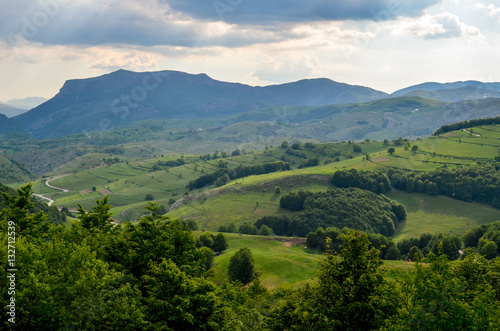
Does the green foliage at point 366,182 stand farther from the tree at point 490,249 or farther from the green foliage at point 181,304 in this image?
the green foliage at point 181,304

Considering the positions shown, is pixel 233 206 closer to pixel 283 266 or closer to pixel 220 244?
pixel 220 244

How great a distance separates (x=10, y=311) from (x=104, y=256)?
1339 centimetres

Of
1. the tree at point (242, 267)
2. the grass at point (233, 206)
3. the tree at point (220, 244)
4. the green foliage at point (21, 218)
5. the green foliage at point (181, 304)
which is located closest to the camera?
the green foliage at point (181, 304)

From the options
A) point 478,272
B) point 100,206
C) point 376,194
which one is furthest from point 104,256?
point 376,194

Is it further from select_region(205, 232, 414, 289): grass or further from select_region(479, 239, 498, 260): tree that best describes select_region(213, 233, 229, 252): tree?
select_region(479, 239, 498, 260): tree

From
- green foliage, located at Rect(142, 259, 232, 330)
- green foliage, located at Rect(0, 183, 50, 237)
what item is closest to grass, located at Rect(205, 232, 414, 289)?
green foliage, located at Rect(0, 183, 50, 237)

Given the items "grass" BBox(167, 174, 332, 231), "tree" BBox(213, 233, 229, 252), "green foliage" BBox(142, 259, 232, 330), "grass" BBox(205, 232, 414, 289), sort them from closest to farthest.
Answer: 1. "green foliage" BBox(142, 259, 232, 330)
2. "grass" BBox(205, 232, 414, 289)
3. "tree" BBox(213, 233, 229, 252)
4. "grass" BBox(167, 174, 332, 231)

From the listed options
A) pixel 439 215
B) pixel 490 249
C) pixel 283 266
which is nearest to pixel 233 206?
pixel 439 215

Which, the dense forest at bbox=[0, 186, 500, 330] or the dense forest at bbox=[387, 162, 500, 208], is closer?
the dense forest at bbox=[0, 186, 500, 330]

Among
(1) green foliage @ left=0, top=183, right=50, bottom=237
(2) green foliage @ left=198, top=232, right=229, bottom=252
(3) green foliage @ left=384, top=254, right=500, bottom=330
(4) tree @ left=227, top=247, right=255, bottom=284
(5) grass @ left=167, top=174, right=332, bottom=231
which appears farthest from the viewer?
(5) grass @ left=167, top=174, right=332, bottom=231

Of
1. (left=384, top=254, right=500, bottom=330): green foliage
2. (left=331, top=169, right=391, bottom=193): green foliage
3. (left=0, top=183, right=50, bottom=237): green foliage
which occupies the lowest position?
(left=331, top=169, right=391, bottom=193): green foliage

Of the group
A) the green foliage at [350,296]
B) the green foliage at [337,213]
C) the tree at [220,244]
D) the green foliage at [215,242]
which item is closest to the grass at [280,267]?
the tree at [220,244]

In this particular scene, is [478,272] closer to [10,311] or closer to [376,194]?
[10,311]

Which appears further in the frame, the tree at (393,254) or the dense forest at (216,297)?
the tree at (393,254)
